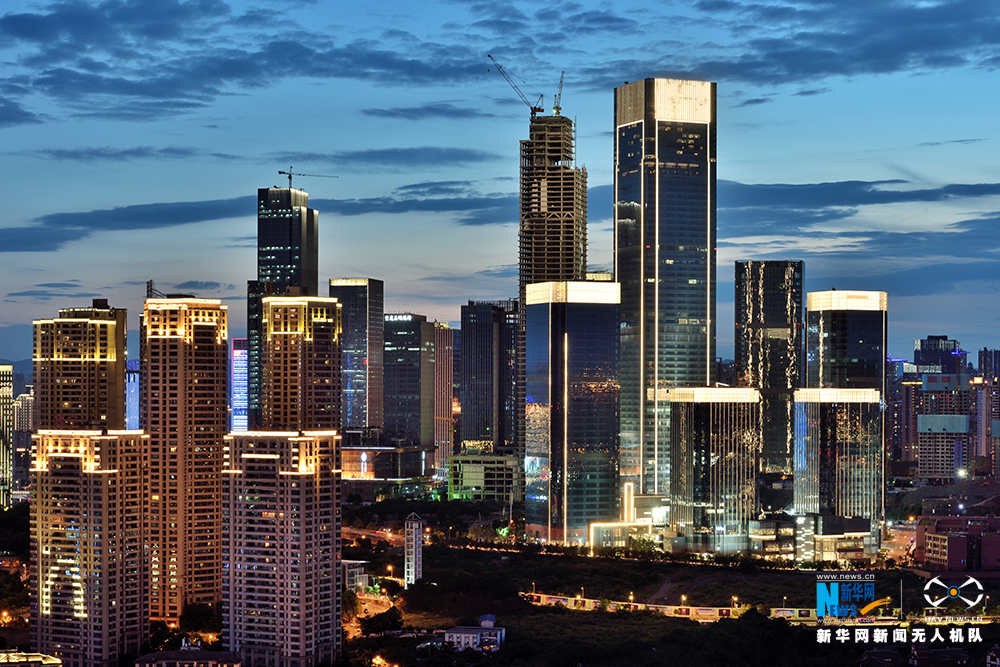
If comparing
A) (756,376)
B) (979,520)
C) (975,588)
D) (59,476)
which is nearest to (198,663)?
(59,476)

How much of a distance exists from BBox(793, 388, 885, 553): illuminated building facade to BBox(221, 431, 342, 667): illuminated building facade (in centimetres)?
7129

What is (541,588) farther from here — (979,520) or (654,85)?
(654,85)

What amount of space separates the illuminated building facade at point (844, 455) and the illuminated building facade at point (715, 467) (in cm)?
812

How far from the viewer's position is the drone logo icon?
364 feet

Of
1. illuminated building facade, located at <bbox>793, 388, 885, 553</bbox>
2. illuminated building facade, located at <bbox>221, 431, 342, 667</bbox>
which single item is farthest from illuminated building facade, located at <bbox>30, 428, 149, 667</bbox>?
illuminated building facade, located at <bbox>793, 388, 885, 553</bbox>

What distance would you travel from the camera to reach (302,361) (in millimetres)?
106875

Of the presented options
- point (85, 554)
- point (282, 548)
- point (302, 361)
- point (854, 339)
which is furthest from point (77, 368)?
point (854, 339)

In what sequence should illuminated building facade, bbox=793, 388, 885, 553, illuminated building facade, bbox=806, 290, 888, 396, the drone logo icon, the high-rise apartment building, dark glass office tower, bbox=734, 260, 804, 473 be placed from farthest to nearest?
1. dark glass office tower, bbox=734, 260, 804, 473
2. illuminated building facade, bbox=806, 290, 888, 396
3. illuminated building facade, bbox=793, 388, 885, 553
4. the drone logo icon
5. the high-rise apartment building

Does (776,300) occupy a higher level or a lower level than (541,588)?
higher

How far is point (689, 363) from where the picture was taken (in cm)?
15938

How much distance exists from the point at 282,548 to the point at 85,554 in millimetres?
12132

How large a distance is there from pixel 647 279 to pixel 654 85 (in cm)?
1992

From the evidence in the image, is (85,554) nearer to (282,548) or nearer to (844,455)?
(282,548)

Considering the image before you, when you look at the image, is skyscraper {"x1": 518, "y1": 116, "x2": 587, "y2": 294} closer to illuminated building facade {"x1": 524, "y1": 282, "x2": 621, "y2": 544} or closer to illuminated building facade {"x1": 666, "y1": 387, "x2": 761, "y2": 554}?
illuminated building facade {"x1": 524, "y1": 282, "x2": 621, "y2": 544}
